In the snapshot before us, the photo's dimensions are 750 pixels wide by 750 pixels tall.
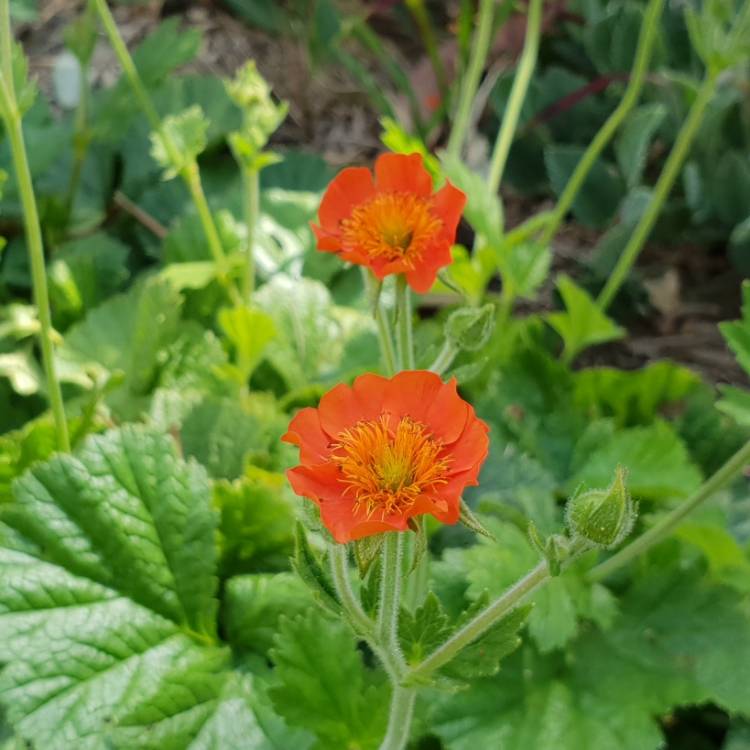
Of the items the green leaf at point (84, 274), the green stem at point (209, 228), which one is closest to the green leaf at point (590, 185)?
the green stem at point (209, 228)

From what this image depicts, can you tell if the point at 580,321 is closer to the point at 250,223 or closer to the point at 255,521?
the point at 250,223

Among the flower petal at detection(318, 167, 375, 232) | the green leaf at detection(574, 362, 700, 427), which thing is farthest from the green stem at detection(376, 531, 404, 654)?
Result: the green leaf at detection(574, 362, 700, 427)

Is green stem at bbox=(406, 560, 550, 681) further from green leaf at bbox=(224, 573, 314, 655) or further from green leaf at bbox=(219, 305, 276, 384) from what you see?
green leaf at bbox=(219, 305, 276, 384)

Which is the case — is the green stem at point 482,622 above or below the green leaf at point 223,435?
above

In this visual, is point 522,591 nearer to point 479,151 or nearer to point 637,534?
point 637,534

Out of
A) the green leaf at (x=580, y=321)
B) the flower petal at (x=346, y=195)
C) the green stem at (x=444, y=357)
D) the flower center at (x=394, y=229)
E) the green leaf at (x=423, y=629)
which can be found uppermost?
the flower petal at (x=346, y=195)

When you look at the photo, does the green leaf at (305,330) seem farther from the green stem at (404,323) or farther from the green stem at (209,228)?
the green stem at (404,323)
